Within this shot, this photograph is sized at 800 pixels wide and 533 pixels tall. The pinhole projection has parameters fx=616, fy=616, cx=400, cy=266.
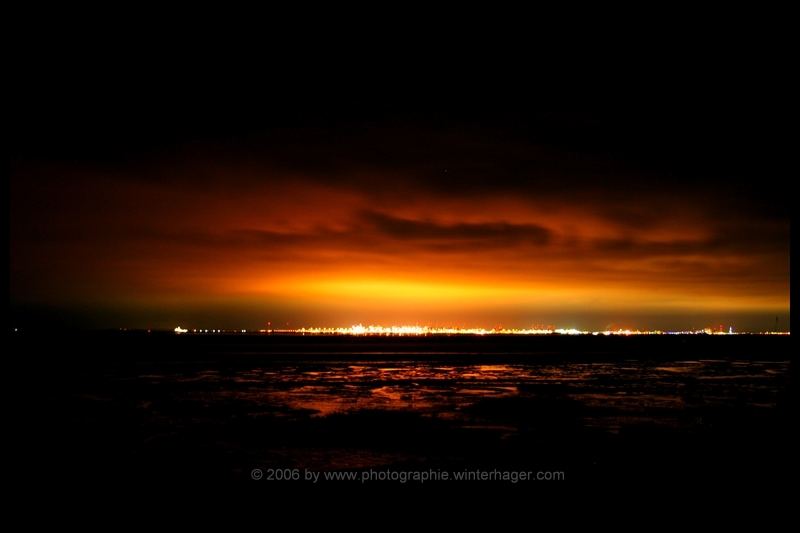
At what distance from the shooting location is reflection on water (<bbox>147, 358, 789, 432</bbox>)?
832 inches

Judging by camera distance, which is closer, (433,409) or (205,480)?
(205,480)

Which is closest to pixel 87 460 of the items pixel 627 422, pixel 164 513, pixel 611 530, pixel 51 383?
pixel 164 513

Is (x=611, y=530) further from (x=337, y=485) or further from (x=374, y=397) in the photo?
(x=374, y=397)

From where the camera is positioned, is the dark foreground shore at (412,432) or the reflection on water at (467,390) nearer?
the dark foreground shore at (412,432)

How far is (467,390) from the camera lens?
91.5 feet

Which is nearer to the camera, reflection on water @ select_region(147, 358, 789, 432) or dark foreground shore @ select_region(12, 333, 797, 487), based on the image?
dark foreground shore @ select_region(12, 333, 797, 487)

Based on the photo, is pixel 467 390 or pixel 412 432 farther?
pixel 467 390

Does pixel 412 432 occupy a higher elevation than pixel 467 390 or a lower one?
higher

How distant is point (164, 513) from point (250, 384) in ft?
70.6

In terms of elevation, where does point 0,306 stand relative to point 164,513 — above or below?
above

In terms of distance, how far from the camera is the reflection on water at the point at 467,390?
21.1 metres

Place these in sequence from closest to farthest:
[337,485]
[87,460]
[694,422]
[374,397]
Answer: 1. [337,485]
2. [87,460]
3. [694,422]
4. [374,397]

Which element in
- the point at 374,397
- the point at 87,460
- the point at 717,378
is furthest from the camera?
the point at 717,378

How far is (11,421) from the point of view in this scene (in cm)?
1873
